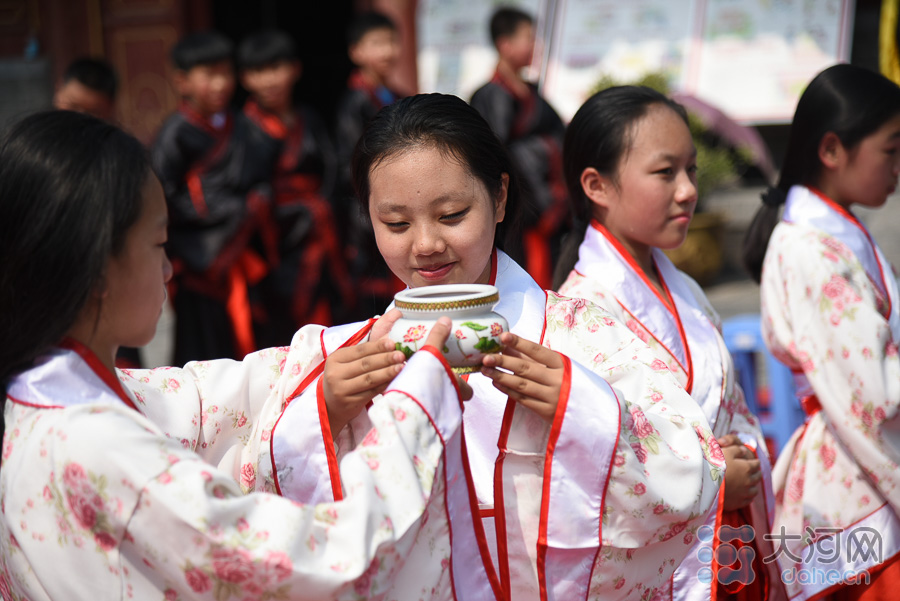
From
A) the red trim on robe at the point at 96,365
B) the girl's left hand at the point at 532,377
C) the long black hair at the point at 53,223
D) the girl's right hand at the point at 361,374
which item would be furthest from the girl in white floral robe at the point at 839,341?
the long black hair at the point at 53,223

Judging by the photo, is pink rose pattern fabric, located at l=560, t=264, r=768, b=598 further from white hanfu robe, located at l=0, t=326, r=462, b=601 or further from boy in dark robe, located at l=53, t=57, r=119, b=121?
boy in dark robe, located at l=53, t=57, r=119, b=121

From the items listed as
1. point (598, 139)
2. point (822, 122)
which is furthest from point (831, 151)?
point (598, 139)

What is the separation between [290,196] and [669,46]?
10.8 feet

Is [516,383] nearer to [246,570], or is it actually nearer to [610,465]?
[610,465]

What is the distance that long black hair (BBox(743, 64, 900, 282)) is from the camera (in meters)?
2.71

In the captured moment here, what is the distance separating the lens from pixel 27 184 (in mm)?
1412

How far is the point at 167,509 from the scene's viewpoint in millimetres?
1352

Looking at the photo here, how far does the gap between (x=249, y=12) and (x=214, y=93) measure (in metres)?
4.96

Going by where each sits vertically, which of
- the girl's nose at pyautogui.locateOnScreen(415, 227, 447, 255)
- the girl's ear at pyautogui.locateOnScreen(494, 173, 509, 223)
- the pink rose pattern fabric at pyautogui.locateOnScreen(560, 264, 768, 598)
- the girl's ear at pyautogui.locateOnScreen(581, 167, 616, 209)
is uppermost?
the girl's ear at pyautogui.locateOnScreen(494, 173, 509, 223)

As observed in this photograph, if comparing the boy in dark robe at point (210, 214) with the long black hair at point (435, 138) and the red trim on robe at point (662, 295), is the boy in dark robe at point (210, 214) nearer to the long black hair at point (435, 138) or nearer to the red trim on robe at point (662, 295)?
the red trim on robe at point (662, 295)

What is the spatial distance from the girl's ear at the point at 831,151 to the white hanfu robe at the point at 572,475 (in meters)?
1.25

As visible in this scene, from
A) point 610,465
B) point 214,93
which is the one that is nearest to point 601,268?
point 610,465

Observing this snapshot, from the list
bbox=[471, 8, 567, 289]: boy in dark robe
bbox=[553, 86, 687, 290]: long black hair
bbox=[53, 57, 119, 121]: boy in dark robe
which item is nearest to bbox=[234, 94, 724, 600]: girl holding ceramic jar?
bbox=[553, 86, 687, 290]: long black hair

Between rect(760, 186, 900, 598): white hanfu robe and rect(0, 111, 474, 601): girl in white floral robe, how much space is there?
1.43 meters
